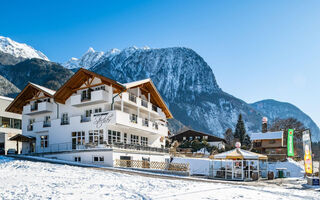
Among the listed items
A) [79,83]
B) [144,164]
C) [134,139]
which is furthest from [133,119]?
[79,83]

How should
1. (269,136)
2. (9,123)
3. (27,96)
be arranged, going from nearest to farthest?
(27,96) < (9,123) < (269,136)

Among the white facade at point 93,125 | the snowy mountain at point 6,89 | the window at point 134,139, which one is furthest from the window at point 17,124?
the snowy mountain at point 6,89

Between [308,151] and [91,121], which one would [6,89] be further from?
[308,151]

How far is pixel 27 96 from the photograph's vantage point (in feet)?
150

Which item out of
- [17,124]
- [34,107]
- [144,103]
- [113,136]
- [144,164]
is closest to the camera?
[144,164]

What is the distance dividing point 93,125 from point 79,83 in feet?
22.5

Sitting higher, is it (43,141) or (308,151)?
(308,151)

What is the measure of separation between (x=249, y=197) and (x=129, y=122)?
2379 centimetres

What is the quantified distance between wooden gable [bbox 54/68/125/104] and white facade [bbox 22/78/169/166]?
0.38 m

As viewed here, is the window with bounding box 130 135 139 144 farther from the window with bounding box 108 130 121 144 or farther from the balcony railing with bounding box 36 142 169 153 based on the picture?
the window with bounding box 108 130 121 144

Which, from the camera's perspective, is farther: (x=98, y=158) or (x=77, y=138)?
(x=77, y=138)

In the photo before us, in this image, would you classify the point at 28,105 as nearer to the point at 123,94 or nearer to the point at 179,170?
the point at 123,94

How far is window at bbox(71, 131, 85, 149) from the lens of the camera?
122 ft

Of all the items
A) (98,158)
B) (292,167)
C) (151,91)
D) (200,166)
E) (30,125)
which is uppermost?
(151,91)
